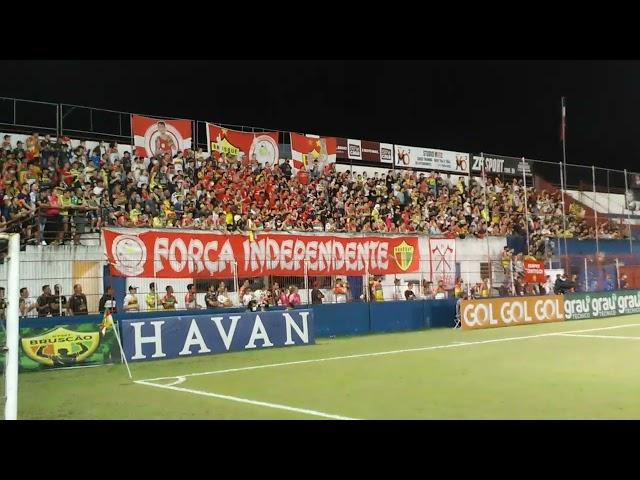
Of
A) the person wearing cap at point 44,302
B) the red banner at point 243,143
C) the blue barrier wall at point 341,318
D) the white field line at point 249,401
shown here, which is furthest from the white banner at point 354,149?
the white field line at point 249,401

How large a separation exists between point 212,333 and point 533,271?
51.7 feet

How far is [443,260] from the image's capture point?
26.0 metres

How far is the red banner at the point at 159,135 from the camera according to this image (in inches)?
921

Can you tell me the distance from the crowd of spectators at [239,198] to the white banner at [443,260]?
0.97 metres

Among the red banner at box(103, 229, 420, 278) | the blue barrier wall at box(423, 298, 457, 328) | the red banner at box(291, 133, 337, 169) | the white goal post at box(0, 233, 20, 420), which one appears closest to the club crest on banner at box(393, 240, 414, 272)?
the red banner at box(103, 229, 420, 278)

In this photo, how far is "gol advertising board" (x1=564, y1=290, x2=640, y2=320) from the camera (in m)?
26.4

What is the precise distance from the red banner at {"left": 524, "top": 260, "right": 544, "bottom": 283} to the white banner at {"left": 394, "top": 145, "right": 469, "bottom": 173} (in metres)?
9.02

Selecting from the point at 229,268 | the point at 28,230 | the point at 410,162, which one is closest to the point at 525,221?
the point at 410,162

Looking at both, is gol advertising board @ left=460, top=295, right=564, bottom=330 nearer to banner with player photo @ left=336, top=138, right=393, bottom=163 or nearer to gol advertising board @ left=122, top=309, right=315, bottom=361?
gol advertising board @ left=122, top=309, right=315, bottom=361

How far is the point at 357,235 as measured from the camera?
2519 centimetres

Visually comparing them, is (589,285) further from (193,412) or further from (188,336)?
(193,412)

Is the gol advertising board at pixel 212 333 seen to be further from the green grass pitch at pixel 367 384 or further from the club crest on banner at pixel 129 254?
the club crest on banner at pixel 129 254

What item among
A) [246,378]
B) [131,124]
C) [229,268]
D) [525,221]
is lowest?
[246,378]
